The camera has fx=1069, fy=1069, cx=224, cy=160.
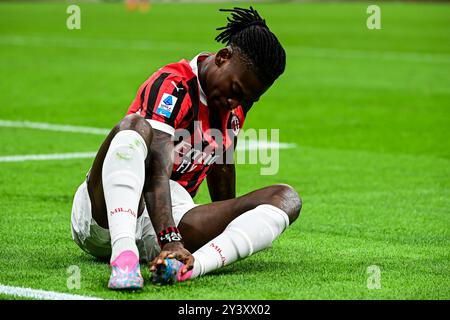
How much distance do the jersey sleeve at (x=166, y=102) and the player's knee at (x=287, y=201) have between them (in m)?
0.65

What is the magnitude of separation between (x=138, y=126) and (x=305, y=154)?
5.69m

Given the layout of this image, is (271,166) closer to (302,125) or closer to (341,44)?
(302,125)

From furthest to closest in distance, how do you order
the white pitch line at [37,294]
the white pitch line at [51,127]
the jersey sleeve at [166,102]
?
1. the white pitch line at [51,127]
2. the jersey sleeve at [166,102]
3. the white pitch line at [37,294]

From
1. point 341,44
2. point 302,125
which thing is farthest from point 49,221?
point 341,44

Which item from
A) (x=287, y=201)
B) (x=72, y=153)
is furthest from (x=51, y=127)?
(x=287, y=201)

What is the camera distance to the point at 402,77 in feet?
59.6

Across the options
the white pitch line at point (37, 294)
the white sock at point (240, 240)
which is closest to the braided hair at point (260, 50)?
the white sock at point (240, 240)

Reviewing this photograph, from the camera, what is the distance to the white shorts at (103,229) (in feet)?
18.8

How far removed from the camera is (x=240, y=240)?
18.1ft

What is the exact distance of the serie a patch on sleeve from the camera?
221 inches

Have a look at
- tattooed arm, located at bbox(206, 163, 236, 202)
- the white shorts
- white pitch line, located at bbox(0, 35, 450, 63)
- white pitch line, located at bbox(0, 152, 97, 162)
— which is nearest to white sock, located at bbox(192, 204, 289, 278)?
the white shorts

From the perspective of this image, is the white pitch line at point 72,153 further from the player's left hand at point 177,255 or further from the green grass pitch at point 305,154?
the player's left hand at point 177,255

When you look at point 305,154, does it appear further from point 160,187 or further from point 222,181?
point 160,187

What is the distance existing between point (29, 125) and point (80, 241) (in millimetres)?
6754
